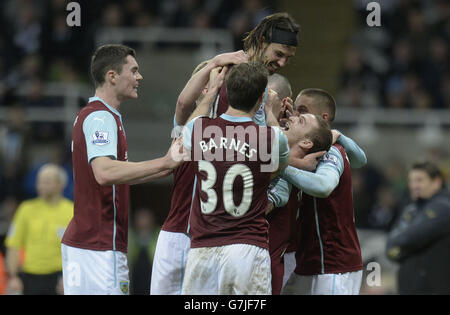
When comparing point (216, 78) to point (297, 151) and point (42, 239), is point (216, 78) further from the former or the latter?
point (42, 239)

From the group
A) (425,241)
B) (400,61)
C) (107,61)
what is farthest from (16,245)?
(400,61)

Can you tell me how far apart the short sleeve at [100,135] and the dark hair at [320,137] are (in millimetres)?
1315

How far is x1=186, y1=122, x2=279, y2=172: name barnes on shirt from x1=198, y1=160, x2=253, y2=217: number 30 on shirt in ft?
0.20

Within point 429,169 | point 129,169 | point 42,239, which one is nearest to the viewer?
point 129,169

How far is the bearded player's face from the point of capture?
17.1 ft

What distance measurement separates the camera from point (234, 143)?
4543 mm

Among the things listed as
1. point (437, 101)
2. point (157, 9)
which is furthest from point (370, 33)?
point (157, 9)

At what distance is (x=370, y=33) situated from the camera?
580 inches

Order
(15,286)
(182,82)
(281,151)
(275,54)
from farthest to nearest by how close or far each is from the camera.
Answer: (182,82) → (15,286) → (275,54) → (281,151)

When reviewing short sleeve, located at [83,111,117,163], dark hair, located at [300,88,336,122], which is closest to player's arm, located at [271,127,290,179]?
dark hair, located at [300,88,336,122]

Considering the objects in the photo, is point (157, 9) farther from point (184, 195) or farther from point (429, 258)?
point (184, 195)

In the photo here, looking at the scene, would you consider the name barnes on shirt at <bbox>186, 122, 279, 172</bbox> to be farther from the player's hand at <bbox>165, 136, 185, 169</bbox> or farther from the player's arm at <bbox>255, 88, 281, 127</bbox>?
the player's arm at <bbox>255, 88, 281, 127</bbox>

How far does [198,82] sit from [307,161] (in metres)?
0.92
